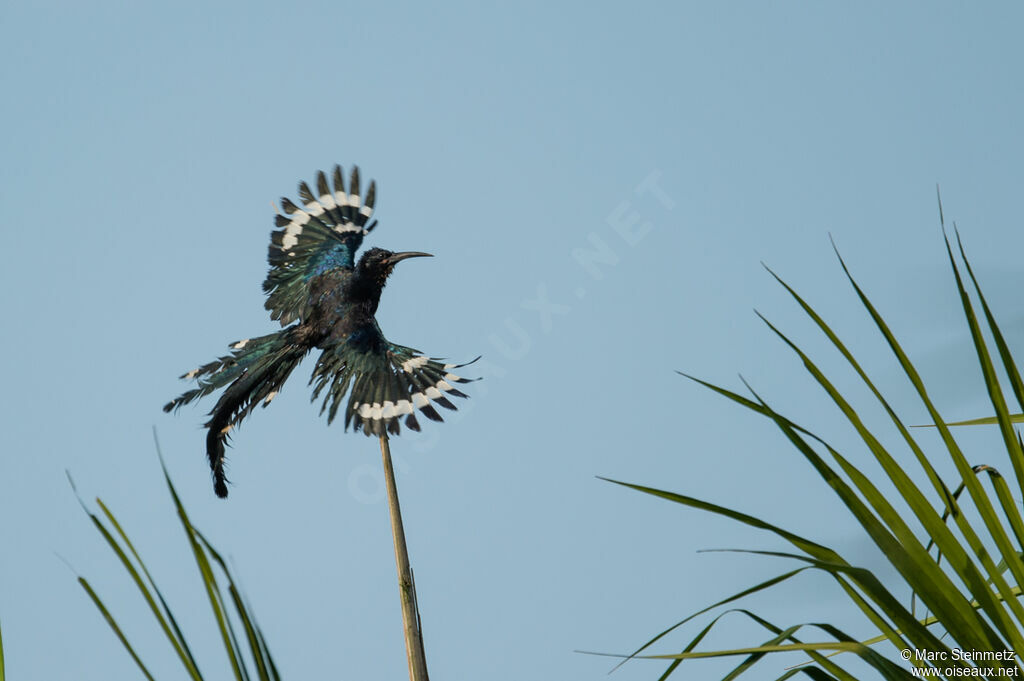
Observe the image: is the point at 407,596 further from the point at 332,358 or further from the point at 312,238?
the point at 312,238

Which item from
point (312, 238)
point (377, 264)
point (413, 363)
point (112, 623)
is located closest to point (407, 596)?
point (112, 623)

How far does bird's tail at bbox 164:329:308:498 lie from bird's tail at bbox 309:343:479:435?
166 millimetres

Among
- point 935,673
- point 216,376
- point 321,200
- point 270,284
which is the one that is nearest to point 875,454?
point 935,673

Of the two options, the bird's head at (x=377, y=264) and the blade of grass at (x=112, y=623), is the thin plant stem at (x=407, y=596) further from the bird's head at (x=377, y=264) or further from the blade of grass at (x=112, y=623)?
the bird's head at (x=377, y=264)

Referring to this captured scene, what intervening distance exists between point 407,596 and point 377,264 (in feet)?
7.12

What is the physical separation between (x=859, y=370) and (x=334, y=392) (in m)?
2.80

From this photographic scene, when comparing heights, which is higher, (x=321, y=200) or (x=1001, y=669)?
(x=321, y=200)

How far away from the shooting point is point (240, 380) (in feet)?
13.2

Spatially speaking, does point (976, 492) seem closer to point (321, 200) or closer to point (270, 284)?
point (270, 284)

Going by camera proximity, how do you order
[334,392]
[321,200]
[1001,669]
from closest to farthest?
[1001,669] < [334,392] < [321,200]

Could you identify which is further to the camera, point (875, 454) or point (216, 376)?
point (216, 376)

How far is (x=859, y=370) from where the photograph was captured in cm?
128

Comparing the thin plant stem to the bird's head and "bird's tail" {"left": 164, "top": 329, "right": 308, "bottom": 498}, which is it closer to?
"bird's tail" {"left": 164, "top": 329, "right": 308, "bottom": 498}

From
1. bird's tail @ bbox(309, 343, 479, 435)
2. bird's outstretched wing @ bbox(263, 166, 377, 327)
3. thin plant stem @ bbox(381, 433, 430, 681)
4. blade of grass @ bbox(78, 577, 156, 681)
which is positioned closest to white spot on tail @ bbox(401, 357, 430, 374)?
bird's tail @ bbox(309, 343, 479, 435)
